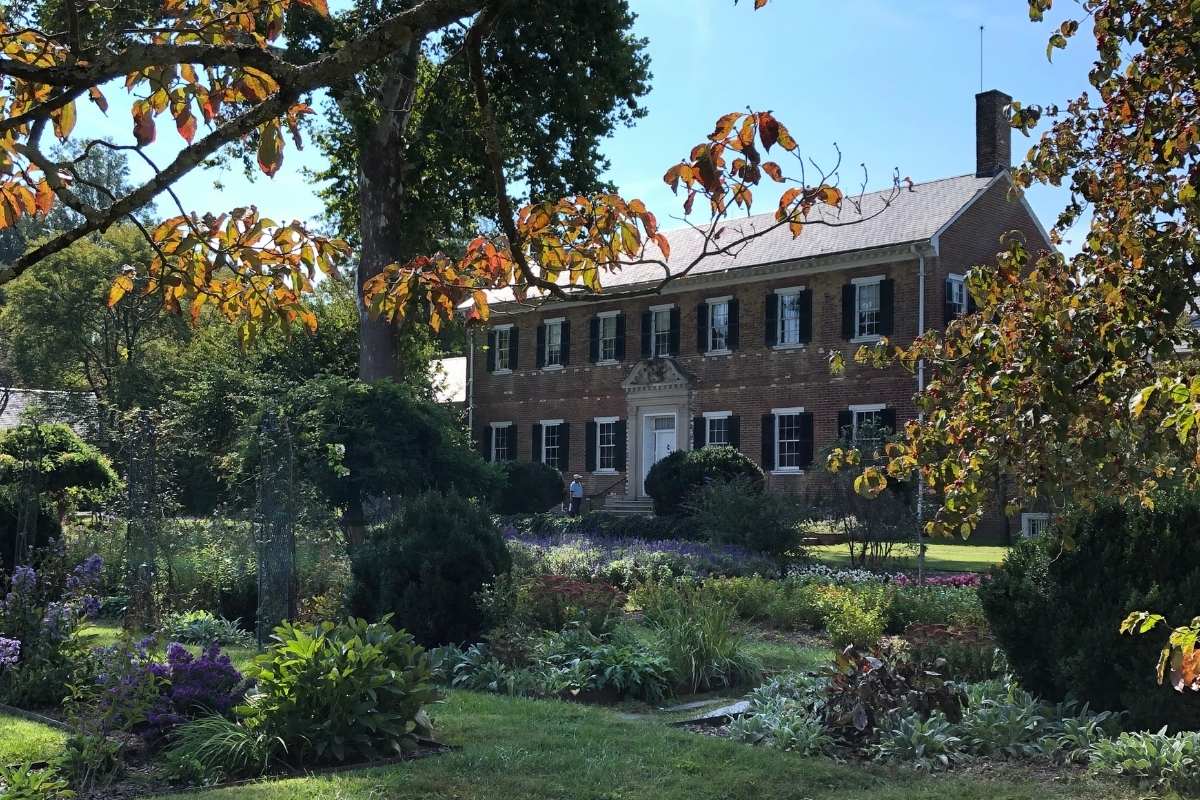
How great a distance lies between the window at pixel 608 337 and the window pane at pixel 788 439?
631cm

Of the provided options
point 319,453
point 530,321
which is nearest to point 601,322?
point 530,321

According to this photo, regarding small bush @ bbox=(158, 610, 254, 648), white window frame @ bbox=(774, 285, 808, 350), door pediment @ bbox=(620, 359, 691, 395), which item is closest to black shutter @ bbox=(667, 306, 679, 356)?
door pediment @ bbox=(620, 359, 691, 395)

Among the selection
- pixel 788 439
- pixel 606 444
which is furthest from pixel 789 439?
pixel 606 444

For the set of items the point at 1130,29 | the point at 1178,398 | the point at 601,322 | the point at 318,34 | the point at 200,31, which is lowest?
the point at 1178,398

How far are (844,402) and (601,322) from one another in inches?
343

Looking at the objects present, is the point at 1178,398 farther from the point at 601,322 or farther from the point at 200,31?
the point at 601,322

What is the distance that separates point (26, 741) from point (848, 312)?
23.8m

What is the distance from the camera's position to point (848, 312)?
28234 mm

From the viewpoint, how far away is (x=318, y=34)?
21172mm

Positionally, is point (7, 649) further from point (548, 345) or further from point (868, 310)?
point (548, 345)

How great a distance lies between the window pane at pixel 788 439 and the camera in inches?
1149

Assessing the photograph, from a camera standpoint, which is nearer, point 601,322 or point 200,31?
point 200,31

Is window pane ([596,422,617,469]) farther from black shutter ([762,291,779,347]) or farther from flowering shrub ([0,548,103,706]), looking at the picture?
flowering shrub ([0,548,103,706])

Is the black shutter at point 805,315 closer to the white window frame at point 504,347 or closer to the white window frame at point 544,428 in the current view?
the white window frame at point 544,428
